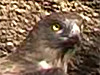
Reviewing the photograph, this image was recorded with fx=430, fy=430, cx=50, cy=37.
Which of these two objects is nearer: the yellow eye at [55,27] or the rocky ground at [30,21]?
the yellow eye at [55,27]

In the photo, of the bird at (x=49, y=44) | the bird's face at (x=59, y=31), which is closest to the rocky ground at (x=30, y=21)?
the bird at (x=49, y=44)

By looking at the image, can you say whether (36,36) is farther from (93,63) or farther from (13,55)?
(93,63)

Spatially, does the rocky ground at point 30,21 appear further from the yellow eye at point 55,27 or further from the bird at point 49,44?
the yellow eye at point 55,27

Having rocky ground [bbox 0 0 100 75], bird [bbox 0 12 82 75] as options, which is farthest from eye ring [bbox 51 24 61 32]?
rocky ground [bbox 0 0 100 75]

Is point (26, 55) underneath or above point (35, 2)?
underneath

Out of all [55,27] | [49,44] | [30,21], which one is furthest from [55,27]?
[30,21]

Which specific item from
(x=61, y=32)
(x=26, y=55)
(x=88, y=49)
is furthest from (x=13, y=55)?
(x=88, y=49)

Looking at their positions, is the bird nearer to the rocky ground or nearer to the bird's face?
the bird's face
